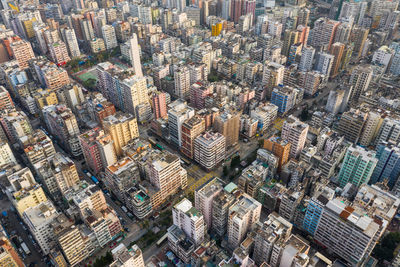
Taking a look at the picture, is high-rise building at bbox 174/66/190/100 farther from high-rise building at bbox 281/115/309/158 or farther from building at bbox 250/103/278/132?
high-rise building at bbox 281/115/309/158

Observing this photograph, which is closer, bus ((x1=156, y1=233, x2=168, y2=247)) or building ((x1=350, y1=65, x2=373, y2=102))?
bus ((x1=156, y1=233, x2=168, y2=247))

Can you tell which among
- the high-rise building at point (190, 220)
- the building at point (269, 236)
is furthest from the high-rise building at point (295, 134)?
the high-rise building at point (190, 220)

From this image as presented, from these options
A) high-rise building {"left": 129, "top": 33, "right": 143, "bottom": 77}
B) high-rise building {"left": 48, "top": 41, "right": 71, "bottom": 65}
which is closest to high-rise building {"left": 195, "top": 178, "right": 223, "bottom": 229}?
high-rise building {"left": 129, "top": 33, "right": 143, "bottom": 77}

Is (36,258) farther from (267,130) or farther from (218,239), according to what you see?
(267,130)

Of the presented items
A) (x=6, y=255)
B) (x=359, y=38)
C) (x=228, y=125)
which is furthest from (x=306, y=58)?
(x=6, y=255)

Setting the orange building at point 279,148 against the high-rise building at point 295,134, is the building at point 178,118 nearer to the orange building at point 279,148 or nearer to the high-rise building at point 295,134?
the orange building at point 279,148

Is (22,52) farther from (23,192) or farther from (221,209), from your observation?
(221,209)
